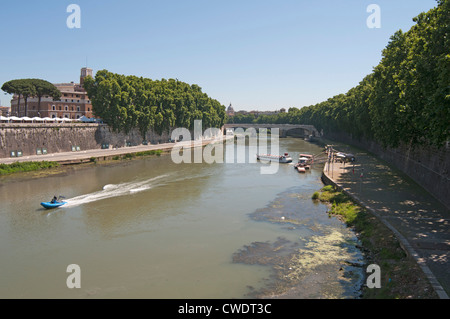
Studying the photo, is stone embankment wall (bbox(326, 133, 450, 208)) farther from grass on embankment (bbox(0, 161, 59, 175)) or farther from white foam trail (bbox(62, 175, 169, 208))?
grass on embankment (bbox(0, 161, 59, 175))

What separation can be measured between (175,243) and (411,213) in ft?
49.7

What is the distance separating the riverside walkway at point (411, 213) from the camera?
14883mm

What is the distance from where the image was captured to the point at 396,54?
38.3 metres

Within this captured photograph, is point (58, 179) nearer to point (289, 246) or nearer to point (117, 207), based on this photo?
Answer: point (117, 207)

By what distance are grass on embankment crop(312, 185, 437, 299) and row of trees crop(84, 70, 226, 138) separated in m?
55.6

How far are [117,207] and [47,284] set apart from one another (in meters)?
13.4

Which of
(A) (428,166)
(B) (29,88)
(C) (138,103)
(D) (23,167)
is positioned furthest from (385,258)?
(B) (29,88)

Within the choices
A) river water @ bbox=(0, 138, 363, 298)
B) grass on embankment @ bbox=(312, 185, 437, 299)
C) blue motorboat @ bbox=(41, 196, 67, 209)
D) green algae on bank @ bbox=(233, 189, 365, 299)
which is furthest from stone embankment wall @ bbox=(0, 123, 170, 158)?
grass on embankment @ bbox=(312, 185, 437, 299)

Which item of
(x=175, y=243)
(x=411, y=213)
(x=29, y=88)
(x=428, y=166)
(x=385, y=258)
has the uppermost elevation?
(x=29, y=88)

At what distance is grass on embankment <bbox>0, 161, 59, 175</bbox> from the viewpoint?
147ft

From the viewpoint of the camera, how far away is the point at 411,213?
23219mm

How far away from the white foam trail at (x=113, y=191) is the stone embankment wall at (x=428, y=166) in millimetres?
26723

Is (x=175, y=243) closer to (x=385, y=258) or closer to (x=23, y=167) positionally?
(x=385, y=258)

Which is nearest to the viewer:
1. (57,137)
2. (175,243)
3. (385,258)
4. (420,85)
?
(385,258)
